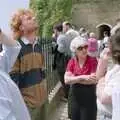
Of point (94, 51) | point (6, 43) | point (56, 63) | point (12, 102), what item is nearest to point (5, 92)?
point (12, 102)

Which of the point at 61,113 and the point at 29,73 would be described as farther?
the point at 61,113

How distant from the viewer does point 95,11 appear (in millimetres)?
42094

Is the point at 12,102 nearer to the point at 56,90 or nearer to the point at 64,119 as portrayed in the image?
the point at 64,119

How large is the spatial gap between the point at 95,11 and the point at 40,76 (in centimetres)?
3731

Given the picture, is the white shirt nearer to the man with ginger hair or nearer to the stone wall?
the man with ginger hair

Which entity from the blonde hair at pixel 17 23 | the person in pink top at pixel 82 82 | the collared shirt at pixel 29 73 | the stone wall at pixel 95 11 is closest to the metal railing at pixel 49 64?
the person in pink top at pixel 82 82

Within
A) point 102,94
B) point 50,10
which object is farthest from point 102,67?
point 50,10

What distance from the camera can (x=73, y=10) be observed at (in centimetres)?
4050

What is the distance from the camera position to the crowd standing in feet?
11.0

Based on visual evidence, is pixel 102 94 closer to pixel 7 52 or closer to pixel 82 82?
pixel 7 52

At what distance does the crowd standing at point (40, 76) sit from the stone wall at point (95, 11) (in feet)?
113

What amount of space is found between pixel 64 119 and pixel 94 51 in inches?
79.0

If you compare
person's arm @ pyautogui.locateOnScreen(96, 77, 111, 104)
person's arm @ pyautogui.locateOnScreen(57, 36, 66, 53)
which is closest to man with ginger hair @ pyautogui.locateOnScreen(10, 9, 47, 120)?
person's arm @ pyautogui.locateOnScreen(96, 77, 111, 104)

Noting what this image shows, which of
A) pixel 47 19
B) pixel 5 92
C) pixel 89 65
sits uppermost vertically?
pixel 5 92
